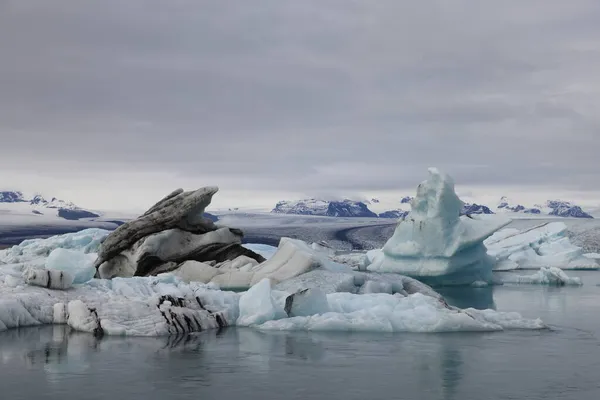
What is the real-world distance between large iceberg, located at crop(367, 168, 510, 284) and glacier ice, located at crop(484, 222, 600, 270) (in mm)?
9503

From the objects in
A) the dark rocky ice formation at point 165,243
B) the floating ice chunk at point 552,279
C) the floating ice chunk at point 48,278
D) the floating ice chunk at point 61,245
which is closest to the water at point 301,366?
the floating ice chunk at point 48,278

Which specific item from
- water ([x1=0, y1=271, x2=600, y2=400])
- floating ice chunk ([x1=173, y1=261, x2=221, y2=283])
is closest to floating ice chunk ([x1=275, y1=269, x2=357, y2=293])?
water ([x1=0, y1=271, x2=600, y2=400])

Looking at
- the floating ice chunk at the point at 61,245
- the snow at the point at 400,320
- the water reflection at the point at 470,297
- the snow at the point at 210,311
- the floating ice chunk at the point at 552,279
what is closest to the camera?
the snow at the point at 210,311

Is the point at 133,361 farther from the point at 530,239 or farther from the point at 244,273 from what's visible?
the point at 530,239

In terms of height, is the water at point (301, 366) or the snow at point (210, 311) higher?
the snow at point (210, 311)

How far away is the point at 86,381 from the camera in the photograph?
9.47m

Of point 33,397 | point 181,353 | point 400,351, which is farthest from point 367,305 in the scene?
point 33,397

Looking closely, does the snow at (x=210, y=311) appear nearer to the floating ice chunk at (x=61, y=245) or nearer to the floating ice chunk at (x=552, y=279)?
the floating ice chunk at (x=552, y=279)

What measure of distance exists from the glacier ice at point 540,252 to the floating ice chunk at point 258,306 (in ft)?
81.7

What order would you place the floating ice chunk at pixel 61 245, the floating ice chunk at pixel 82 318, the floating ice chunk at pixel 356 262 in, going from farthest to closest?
the floating ice chunk at pixel 61 245 → the floating ice chunk at pixel 356 262 → the floating ice chunk at pixel 82 318

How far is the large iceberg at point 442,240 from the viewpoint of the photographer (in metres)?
28.0

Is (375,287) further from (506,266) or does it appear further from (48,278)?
A: (506,266)

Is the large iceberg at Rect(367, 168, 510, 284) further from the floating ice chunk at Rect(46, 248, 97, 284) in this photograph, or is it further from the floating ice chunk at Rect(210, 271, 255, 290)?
the floating ice chunk at Rect(46, 248, 97, 284)

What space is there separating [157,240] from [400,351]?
Answer: 1432cm
